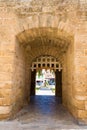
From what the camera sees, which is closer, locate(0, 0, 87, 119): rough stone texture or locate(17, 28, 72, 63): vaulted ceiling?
locate(0, 0, 87, 119): rough stone texture

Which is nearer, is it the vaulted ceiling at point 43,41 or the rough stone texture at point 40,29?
the rough stone texture at point 40,29

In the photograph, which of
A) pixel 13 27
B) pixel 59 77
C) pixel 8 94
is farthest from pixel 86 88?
pixel 59 77

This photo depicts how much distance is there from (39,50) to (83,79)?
290 cm

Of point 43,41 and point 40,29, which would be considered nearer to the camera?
point 40,29

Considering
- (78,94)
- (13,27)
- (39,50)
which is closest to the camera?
(78,94)

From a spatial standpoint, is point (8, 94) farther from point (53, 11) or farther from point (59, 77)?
point (59, 77)

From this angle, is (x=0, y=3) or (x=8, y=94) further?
(x=0, y=3)

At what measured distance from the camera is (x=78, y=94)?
4129 millimetres

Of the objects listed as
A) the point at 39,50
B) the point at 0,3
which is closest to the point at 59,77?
the point at 39,50

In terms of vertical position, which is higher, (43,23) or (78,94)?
(43,23)

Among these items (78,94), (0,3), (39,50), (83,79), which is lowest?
(78,94)

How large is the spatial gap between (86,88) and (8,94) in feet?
6.27

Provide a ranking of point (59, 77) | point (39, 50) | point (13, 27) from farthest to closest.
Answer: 1. point (59, 77)
2. point (39, 50)
3. point (13, 27)

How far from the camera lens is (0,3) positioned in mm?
4465
